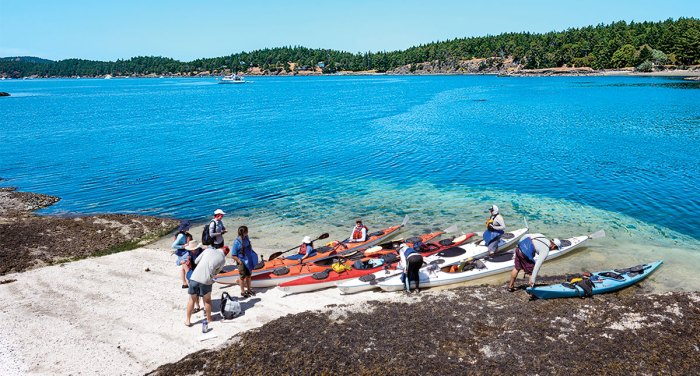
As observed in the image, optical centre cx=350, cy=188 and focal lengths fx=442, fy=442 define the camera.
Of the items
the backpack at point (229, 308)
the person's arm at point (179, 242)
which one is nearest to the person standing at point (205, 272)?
the backpack at point (229, 308)

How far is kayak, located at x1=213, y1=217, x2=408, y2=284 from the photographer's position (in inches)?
622

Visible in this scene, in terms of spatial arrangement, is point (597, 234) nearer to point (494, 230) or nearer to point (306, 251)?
point (494, 230)

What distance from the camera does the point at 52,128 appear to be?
210 feet

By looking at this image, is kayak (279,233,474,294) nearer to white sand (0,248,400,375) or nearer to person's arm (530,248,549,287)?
white sand (0,248,400,375)

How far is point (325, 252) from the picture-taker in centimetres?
1780

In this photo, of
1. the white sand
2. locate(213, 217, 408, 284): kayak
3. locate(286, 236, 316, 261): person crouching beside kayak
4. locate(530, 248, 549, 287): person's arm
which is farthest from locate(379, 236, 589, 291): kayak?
locate(286, 236, 316, 261): person crouching beside kayak

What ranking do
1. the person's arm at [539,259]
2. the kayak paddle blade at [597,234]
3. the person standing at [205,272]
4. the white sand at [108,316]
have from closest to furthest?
the white sand at [108,316], the person standing at [205,272], the person's arm at [539,259], the kayak paddle blade at [597,234]

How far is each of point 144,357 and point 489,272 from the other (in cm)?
1176

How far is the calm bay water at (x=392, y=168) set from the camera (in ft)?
79.6

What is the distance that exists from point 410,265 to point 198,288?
6.64 m

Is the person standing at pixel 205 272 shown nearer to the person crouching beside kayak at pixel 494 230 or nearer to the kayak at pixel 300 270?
the kayak at pixel 300 270

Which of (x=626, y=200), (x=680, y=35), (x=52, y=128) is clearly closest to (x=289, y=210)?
(x=626, y=200)

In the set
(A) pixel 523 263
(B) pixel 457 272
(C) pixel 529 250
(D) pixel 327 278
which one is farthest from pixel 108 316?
(C) pixel 529 250

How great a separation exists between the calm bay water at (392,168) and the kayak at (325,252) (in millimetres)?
2980
